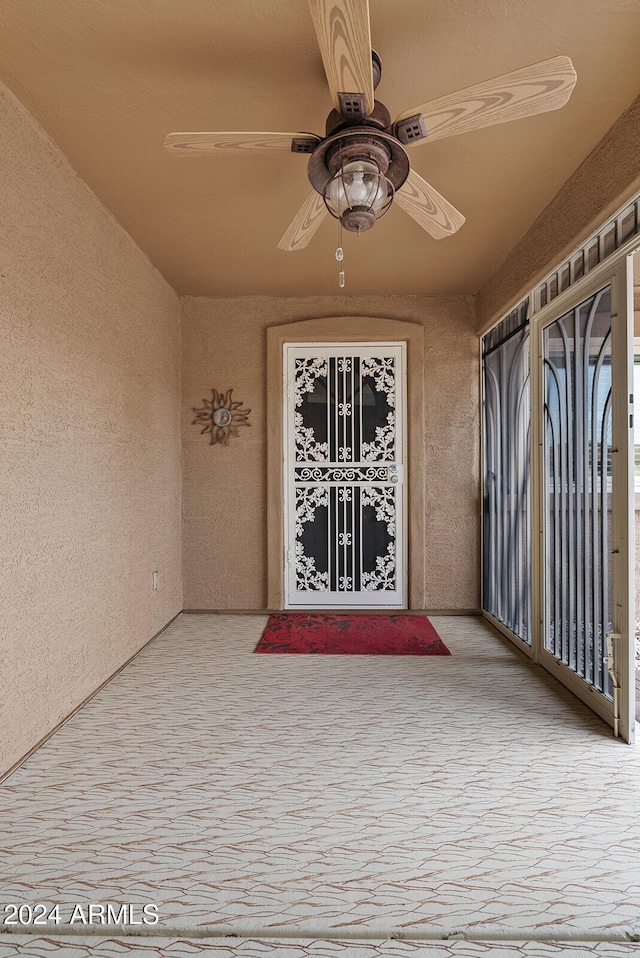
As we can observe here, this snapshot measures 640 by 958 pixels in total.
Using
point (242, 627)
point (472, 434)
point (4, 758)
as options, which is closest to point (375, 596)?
point (242, 627)

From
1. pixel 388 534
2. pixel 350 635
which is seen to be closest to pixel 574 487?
pixel 350 635

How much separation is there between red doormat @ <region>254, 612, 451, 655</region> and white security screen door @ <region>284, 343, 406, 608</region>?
0.82 ft

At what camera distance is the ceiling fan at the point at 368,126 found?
169 centimetres

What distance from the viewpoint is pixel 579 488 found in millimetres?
3098

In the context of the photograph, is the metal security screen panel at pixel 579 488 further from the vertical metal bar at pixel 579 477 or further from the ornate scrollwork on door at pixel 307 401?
the ornate scrollwork on door at pixel 307 401

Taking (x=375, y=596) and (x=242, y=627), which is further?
(x=375, y=596)

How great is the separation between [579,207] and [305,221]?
1.34m

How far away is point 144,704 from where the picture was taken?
308cm

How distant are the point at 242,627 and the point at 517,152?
3592 mm

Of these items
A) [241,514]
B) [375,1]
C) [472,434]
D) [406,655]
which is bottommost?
[406,655]

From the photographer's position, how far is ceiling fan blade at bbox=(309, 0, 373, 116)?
1470 mm

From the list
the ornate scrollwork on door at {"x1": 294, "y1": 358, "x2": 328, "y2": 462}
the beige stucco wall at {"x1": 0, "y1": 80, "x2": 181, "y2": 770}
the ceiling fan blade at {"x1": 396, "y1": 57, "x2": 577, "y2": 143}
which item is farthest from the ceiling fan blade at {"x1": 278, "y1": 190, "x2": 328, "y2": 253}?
the ornate scrollwork on door at {"x1": 294, "y1": 358, "x2": 328, "y2": 462}

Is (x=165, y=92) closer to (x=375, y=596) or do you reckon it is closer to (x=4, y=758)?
(x=4, y=758)

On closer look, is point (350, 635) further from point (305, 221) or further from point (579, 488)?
point (305, 221)
